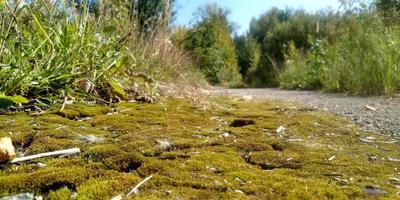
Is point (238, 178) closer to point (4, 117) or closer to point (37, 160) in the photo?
point (37, 160)

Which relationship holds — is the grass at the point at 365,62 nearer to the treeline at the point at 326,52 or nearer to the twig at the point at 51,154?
the treeline at the point at 326,52

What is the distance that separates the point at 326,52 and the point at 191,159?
7.21m

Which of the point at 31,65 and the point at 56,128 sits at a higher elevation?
the point at 31,65

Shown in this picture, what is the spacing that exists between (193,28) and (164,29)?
32.6ft

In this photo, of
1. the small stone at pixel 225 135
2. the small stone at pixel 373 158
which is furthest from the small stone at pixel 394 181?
the small stone at pixel 225 135

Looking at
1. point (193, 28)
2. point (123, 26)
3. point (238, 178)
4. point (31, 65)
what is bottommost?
point (238, 178)

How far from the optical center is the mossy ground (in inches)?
38.4

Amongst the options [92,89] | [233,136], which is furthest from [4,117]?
[233,136]

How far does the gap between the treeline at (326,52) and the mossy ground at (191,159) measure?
3.19 metres

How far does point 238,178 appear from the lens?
108 cm

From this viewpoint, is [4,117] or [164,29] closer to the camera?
[4,117]

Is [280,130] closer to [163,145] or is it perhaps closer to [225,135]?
[225,135]

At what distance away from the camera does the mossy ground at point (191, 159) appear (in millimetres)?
976

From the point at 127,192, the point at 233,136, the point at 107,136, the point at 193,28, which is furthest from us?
the point at 193,28
